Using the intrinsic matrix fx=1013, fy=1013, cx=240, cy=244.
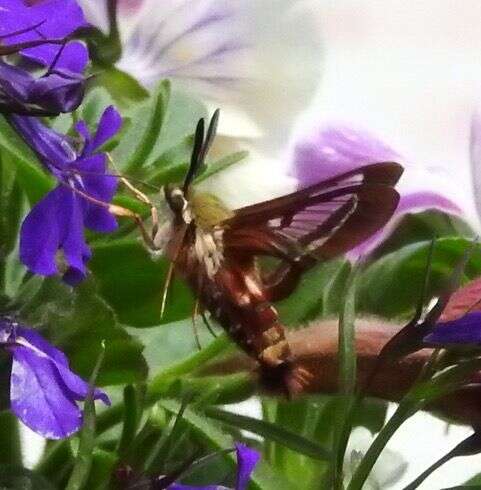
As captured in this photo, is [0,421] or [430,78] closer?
[0,421]

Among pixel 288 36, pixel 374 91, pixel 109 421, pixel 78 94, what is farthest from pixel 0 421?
pixel 374 91

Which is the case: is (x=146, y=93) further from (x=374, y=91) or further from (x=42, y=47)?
(x=374, y=91)

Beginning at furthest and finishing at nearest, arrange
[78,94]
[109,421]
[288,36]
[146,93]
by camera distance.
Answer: [288,36] → [146,93] → [109,421] → [78,94]

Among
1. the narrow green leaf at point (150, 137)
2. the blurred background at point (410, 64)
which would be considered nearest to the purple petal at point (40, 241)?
the narrow green leaf at point (150, 137)

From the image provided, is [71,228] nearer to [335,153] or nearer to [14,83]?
[14,83]

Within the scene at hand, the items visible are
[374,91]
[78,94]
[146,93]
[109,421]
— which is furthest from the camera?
[374,91]

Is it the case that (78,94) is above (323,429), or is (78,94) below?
above

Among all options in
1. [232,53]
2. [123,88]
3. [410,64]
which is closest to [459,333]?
[123,88]
